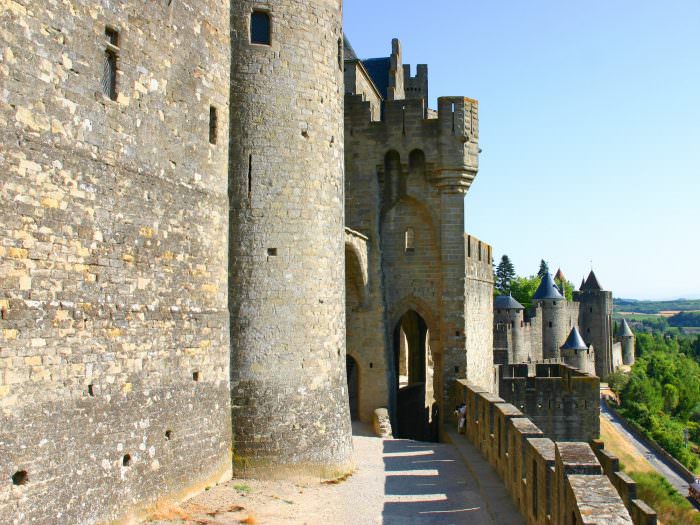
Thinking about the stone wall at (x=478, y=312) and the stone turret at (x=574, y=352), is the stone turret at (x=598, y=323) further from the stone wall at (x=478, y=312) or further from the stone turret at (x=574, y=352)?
the stone wall at (x=478, y=312)

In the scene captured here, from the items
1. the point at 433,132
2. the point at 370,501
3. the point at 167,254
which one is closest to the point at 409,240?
the point at 433,132

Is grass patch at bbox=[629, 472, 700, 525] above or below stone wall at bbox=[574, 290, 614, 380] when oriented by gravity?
below

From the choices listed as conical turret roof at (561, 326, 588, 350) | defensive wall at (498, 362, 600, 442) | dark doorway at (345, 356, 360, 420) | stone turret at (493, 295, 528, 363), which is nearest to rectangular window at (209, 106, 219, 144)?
dark doorway at (345, 356, 360, 420)

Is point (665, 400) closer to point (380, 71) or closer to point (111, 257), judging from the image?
point (380, 71)

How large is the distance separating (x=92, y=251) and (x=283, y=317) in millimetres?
4747

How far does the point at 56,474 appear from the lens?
32.0 feet

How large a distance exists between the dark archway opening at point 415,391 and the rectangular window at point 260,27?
1078 centimetres

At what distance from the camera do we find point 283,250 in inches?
584

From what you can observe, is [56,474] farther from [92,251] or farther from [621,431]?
[621,431]

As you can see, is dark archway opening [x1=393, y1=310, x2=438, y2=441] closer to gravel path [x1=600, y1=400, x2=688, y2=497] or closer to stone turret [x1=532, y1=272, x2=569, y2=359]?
gravel path [x1=600, y1=400, x2=688, y2=497]

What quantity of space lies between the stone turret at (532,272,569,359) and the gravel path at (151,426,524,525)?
145 feet

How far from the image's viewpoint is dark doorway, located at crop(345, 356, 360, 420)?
2258cm

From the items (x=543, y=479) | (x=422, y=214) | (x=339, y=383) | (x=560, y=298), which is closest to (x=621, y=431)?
(x=560, y=298)

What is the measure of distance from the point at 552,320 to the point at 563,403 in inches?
1405
